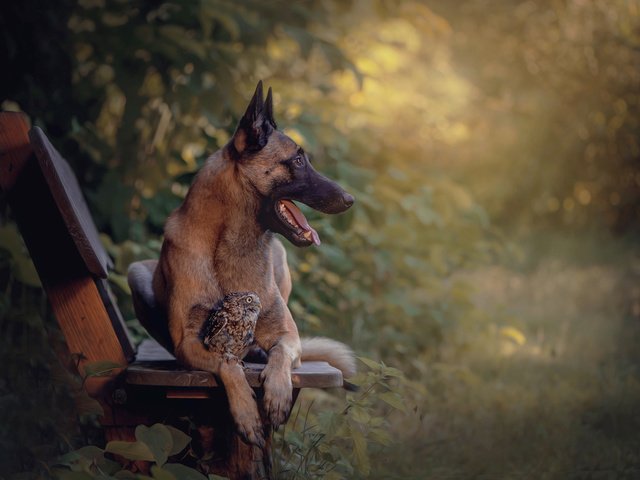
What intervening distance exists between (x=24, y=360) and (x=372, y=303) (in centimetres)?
323

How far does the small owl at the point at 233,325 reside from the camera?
9.78 feet

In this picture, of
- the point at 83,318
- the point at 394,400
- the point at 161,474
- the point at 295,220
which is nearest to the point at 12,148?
the point at 83,318

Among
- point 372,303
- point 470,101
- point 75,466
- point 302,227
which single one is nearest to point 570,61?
point 470,101

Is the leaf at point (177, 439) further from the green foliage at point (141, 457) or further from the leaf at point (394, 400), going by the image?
the leaf at point (394, 400)

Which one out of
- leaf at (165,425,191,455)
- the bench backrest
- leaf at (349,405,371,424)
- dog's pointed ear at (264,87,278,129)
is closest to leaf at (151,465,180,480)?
leaf at (165,425,191,455)

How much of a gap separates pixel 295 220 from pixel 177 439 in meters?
0.94

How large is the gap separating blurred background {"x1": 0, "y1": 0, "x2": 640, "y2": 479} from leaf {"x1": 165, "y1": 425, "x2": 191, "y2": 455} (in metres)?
0.42

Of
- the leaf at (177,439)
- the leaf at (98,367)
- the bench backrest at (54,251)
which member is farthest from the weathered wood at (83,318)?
the leaf at (177,439)

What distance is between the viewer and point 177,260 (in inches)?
125

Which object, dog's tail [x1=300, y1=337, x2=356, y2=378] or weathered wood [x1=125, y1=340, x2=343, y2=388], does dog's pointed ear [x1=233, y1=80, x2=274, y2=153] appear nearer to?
weathered wood [x1=125, y1=340, x2=343, y2=388]

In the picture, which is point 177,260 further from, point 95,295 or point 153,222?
point 153,222

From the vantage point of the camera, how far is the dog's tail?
363 cm

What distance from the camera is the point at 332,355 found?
3.68 metres

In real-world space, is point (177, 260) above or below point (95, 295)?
above
